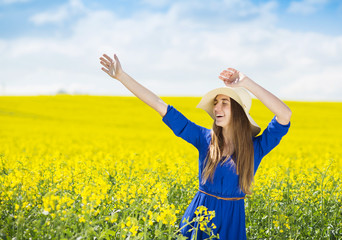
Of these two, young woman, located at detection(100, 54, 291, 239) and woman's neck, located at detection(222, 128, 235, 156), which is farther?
woman's neck, located at detection(222, 128, 235, 156)

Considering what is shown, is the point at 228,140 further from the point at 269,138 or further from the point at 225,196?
the point at 225,196

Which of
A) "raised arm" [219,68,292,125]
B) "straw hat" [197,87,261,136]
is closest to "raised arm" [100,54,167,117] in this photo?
"straw hat" [197,87,261,136]

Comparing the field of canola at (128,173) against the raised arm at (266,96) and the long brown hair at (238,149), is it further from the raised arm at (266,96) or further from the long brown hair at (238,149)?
the raised arm at (266,96)

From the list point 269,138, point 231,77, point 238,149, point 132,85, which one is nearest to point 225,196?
point 238,149

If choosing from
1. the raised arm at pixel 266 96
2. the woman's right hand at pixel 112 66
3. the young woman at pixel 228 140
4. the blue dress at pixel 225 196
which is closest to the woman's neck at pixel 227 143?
the young woman at pixel 228 140

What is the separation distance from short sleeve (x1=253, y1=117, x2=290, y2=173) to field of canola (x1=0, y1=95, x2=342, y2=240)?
518 millimetres

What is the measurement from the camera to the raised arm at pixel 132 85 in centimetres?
305

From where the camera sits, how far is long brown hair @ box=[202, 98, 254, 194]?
9.43 ft

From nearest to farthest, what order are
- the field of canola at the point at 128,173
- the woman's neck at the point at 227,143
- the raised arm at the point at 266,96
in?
the field of canola at the point at 128,173 → the raised arm at the point at 266,96 → the woman's neck at the point at 227,143

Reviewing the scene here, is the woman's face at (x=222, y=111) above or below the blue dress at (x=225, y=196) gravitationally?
above

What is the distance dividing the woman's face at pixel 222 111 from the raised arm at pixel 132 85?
406 millimetres

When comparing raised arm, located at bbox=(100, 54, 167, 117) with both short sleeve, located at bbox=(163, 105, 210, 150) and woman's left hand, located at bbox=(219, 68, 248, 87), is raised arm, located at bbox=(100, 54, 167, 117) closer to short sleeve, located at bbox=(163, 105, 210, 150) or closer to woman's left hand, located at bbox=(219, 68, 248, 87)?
short sleeve, located at bbox=(163, 105, 210, 150)

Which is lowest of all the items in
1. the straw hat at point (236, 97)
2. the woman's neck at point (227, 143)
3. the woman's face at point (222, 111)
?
the woman's neck at point (227, 143)

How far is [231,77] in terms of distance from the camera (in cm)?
297
